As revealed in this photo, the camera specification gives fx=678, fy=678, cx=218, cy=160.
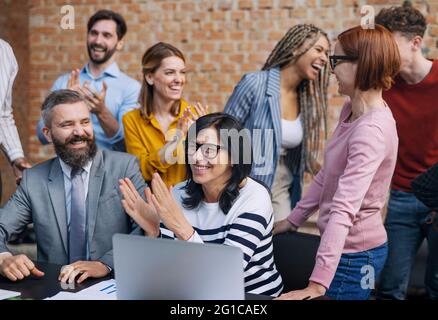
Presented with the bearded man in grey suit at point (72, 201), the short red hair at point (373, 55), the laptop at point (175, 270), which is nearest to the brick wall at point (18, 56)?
the bearded man in grey suit at point (72, 201)

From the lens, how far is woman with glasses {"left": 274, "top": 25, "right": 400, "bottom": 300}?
2025 mm

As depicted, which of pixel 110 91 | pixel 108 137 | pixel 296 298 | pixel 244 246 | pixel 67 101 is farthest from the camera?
pixel 110 91

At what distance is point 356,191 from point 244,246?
403mm

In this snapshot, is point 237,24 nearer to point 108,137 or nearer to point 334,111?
point 334,111

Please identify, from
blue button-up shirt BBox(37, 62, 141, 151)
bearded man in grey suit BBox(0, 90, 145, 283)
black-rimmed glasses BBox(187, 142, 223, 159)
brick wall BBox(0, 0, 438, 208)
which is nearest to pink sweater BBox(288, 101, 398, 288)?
black-rimmed glasses BBox(187, 142, 223, 159)

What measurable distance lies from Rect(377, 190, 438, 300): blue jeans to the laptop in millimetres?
1535

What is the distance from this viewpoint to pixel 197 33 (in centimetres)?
516

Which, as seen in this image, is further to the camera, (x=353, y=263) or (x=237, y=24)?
(x=237, y=24)

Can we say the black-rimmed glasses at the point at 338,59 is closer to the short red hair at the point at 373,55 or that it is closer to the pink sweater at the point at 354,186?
the short red hair at the point at 373,55

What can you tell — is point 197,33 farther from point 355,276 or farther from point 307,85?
point 355,276

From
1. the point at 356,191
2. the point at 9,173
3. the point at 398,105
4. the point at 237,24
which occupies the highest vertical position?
the point at 237,24

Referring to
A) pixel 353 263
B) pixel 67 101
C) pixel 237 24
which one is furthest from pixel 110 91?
pixel 353 263

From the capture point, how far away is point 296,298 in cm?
188

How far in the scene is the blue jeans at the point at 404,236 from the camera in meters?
2.84
